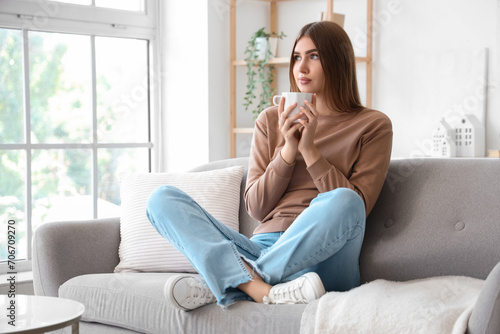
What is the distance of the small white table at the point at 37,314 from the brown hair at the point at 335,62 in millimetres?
983

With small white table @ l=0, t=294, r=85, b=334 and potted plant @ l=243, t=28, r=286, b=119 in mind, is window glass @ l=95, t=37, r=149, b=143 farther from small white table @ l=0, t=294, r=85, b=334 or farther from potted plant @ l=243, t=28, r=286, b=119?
small white table @ l=0, t=294, r=85, b=334

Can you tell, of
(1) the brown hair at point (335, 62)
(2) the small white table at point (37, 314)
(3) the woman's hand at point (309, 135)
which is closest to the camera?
(2) the small white table at point (37, 314)

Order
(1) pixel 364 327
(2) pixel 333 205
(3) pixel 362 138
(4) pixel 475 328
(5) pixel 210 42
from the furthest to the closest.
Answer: (5) pixel 210 42 → (3) pixel 362 138 → (2) pixel 333 205 → (1) pixel 364 327 → (4) pixel 475 328

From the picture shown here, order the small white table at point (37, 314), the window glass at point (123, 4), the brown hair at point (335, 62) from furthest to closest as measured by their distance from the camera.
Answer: the window glass at point (123, 4) < the brown hair at point (335, 62) < the small white table at point (37, 314)

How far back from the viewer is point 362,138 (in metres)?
2.02

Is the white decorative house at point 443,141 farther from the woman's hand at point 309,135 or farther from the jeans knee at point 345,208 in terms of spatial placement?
the jeans knee at point 345,208

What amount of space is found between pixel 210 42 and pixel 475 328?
2494 millimetres

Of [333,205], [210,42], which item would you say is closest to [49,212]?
[210,42]

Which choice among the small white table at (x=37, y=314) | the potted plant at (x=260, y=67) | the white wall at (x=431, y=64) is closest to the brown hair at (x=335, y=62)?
the small white table at (x=37, y=314)

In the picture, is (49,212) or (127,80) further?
(127,80)

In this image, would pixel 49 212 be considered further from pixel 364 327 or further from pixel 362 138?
pixel 364 327

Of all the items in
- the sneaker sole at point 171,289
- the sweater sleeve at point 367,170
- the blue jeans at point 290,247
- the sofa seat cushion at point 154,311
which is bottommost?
the sofa seat cushion at point 154,311

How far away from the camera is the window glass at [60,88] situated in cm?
329

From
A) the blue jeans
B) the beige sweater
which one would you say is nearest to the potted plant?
the beige sweater
